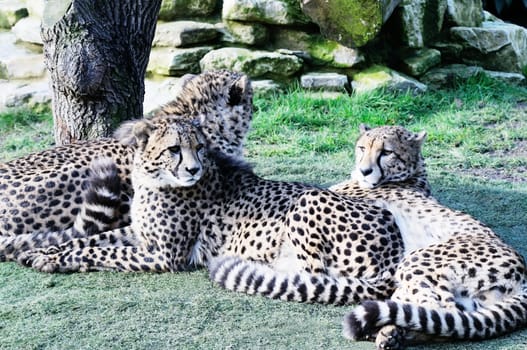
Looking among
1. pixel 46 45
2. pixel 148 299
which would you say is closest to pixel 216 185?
pixel 148 299

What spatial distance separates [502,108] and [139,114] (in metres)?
3.76

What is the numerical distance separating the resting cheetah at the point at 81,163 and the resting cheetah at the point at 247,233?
272 millimetres

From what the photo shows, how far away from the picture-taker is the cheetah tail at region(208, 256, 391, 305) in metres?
3.90

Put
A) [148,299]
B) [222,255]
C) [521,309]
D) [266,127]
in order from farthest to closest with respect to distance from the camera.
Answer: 1. [266,127]
2. [222,255]
3. [148,299]
4. [521,309]

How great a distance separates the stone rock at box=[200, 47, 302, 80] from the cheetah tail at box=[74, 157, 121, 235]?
3495 millimetres

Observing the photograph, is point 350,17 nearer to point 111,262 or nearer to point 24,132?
point 24,132

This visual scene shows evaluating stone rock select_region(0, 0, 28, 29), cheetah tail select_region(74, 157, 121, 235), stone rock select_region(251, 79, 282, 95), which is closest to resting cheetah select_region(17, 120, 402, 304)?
cheetah tail select_region(74, 157, 121, 235)

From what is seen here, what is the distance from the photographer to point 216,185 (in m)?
4.57

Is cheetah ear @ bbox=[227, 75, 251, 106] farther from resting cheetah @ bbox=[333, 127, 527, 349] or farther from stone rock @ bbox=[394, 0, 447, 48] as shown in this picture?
stone rock @ bbox=[394, 0, 447, 48]

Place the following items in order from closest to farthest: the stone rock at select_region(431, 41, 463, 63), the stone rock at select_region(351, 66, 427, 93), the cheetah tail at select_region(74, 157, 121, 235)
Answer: the cheetah tail at select_region(74, 157, 121, 235)
the stone rock at select_region(351, 66, 427, 93)
the stone rock at select_region(431, 41, 463, 63)

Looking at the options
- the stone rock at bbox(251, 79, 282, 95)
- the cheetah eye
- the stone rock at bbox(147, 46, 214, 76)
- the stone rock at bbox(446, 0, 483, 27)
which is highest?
the cheetah eye

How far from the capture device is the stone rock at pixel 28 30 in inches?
354

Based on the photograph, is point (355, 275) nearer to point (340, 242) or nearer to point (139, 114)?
point (340, 242)

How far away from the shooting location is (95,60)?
531 centimetres
